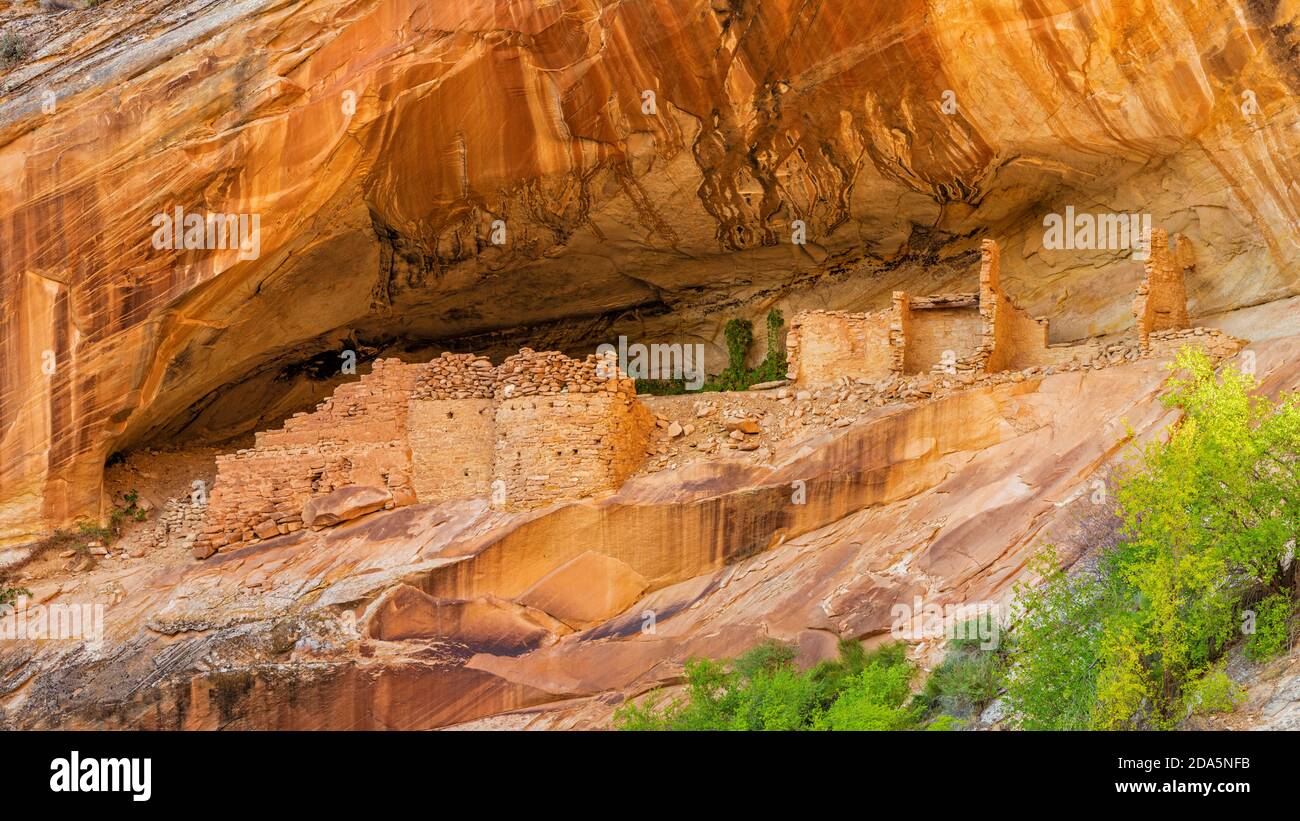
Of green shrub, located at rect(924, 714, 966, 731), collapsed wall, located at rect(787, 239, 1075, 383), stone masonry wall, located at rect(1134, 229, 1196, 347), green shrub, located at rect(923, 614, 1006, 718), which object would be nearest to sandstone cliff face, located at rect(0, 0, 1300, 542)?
stone masonry wall, located at rect(1134, 229, 1196, 347)

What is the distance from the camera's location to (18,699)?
18.7 meters

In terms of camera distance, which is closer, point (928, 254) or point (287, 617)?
point (287, 617)

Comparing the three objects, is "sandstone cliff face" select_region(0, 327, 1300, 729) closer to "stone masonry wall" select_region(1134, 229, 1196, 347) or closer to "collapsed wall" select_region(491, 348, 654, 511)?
"collapsed wall" select_region(491, 348, 654, 511)

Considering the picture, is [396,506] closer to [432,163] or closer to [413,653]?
[413,653]

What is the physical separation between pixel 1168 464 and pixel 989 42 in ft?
23.6

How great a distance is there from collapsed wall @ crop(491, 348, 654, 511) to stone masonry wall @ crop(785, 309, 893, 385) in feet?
9.08

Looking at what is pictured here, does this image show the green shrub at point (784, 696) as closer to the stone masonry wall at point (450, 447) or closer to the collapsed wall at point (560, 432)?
the collapsed wall at point (560, 432)

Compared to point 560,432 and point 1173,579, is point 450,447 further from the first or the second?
point 1173,579

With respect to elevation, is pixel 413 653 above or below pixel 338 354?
below

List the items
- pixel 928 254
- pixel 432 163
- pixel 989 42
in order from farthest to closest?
pixel 928 254 < pixel 432 163 < pixel 989 42

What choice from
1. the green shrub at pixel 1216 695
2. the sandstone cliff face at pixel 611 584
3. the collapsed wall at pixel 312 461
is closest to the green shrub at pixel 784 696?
the sandstone cliff face at pixel 611 584

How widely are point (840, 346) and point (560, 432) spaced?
419 centimetres

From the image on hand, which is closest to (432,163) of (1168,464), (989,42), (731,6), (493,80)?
(493,80)

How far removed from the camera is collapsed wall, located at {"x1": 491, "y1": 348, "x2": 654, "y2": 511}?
18.8 meters
